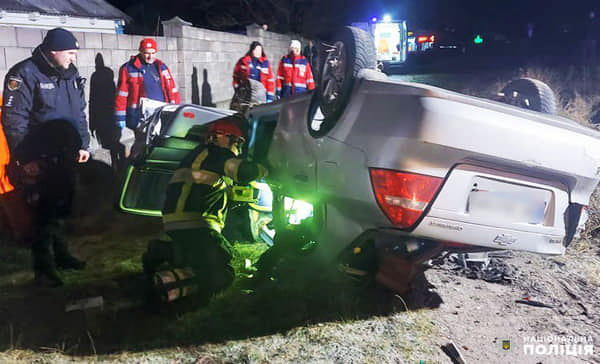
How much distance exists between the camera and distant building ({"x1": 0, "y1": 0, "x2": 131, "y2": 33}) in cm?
959

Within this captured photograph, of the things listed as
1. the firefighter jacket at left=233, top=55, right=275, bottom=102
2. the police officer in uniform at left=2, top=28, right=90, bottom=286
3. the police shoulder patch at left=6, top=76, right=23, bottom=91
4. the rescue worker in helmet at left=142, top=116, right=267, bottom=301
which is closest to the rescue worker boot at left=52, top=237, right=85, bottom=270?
the police officer in uniform at left=2, top=28, right=90, bottom=286

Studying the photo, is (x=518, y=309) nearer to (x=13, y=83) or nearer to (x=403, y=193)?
(x=403, y=193)

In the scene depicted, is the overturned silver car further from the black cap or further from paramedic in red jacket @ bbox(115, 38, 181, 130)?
paramedic in red jacket @ bbox(115, 38, 181, 130)

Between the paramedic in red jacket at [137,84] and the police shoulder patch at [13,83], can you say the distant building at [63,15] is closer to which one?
the paramedic in red jacket at [137,84]

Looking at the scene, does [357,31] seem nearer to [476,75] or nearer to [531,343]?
[531,343]

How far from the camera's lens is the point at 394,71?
1934cm

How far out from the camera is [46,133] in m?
3.91

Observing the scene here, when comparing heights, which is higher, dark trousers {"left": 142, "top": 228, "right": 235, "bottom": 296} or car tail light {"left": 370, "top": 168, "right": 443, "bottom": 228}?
car tail light {"left": 370, "top": 168, "right": 443, "bottom": 228}

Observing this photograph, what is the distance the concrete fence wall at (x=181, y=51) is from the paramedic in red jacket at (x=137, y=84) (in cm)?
30

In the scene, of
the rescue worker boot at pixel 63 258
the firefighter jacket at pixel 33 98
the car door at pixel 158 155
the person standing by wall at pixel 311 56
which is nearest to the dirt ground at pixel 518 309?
the car door at pixel 158 155

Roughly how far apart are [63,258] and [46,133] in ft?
3.27

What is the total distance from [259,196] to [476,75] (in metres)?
14.0

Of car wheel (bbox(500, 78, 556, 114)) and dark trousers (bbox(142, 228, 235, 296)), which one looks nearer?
dark trousers (bbox(142, 228, 235, 296))

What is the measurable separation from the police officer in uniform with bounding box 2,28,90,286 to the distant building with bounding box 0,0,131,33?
498cm
